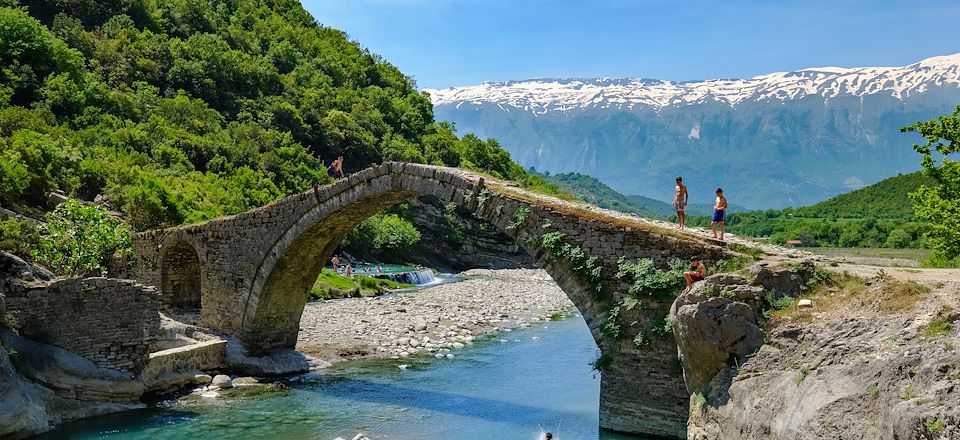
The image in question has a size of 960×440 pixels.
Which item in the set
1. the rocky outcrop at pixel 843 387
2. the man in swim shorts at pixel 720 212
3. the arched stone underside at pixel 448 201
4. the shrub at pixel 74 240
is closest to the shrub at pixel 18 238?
the shrub at pixel 74 240

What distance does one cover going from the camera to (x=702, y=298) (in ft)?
35.9

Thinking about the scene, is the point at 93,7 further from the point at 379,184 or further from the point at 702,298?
the point at 702,298

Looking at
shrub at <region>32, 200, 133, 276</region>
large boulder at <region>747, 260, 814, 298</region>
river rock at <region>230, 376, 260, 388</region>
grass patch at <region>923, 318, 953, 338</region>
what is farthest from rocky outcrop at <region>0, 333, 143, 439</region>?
grass patch at <region>923, 318, 953, 338</region>

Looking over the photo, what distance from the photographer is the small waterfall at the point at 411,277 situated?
4348 cm

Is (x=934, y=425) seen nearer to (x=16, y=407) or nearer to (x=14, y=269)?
(x=16, y=407)

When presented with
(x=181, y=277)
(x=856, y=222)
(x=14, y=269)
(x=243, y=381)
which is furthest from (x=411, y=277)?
(x=856, y=222)

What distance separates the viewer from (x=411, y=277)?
4519 cm

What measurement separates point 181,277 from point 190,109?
3267cm

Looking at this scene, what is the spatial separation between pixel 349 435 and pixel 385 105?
202ft

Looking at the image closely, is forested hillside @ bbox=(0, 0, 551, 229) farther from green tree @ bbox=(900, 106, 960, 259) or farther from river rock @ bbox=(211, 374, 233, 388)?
green tree @ bbox=(900, 106, 960, 259)

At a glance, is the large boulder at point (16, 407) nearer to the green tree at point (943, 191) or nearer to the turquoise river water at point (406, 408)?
the turquoise river water at point (406, 408)

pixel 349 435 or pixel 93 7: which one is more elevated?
→ pixel 93 7

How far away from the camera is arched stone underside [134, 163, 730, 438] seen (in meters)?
13.6

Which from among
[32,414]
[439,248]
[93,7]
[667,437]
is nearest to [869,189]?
[439,248]
